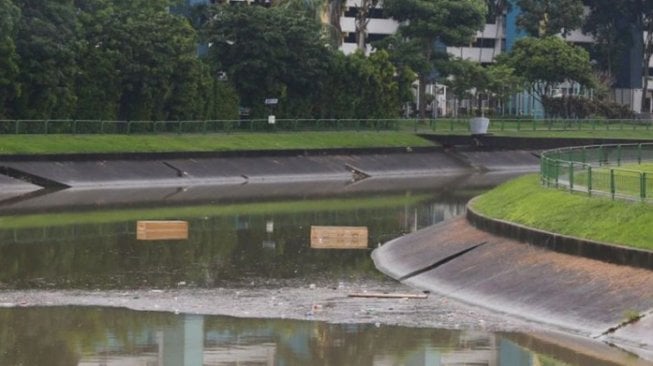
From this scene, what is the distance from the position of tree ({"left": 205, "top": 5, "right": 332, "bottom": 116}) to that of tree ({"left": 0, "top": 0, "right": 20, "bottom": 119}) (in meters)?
22.7

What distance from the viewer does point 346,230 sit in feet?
179

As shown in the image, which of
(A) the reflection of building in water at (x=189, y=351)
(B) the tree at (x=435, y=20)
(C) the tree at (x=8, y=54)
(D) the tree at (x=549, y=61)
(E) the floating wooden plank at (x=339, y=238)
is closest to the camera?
(A) the reflection of building in water at (x=189, y=351)

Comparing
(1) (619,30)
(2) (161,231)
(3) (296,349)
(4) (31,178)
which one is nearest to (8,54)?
(4) (31,178)

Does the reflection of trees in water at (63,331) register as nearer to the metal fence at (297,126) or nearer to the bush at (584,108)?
the metal fence at (297,126)

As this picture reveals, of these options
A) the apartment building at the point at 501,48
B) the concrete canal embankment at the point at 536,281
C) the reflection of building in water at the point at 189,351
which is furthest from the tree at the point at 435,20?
the reflection of building in water at the point at 189,351

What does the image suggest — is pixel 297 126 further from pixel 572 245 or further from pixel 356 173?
pixel 572 245

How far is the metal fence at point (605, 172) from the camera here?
43031 millimetres

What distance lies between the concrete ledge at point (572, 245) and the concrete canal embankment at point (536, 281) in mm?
135

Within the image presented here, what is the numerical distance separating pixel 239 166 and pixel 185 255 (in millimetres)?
43510

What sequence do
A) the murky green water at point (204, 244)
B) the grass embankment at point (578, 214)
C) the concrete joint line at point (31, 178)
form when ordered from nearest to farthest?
the grass embankment at point (578, 214) → the murky green water at point (204, 244) → the concrete joint line at point (31, 178)

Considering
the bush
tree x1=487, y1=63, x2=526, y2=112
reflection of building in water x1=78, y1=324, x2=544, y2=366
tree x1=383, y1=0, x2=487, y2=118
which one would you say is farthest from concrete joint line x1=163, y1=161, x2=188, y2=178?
the bush

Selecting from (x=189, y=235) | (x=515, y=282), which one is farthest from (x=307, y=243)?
(x=515, y=282)

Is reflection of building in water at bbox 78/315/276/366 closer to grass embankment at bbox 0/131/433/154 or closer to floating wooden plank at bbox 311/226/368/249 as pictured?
floating wooden plank at bbox 311/226/368/249

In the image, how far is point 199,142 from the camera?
97.2 metres
